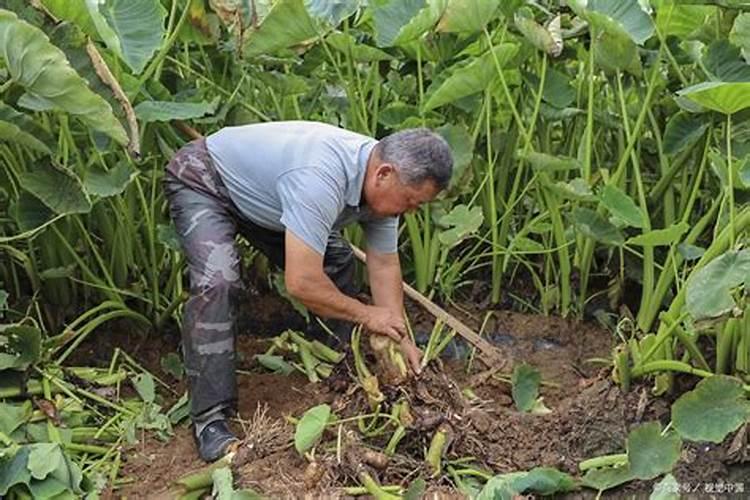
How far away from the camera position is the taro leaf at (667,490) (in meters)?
2.44

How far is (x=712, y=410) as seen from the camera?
2523 millimetres

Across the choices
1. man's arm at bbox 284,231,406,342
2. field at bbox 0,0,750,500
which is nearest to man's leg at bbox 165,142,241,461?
field at bbox 0,0,750,500

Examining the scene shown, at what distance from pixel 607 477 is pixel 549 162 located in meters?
0.96

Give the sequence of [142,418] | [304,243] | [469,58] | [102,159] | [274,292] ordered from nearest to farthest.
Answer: [304,243] < [142,418] < [102,159] < [469,58] < [274,292]

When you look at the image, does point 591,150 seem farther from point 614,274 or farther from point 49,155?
point 49,155

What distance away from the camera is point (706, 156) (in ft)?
10.5

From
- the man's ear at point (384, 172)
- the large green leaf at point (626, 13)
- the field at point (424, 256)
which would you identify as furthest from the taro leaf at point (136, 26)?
the large green leaf at point (626, 13)

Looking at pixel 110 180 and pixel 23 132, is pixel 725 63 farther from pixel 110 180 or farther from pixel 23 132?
pixel 23 132

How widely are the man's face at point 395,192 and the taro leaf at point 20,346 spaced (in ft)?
2.99

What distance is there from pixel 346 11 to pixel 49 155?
85 cm

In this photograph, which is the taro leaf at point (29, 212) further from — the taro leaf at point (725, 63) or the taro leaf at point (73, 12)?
the taro leaf at point (725, 63)

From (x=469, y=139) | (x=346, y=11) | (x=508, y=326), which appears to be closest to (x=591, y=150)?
(x=469, y=139)

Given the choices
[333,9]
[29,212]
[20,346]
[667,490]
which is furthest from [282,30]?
[667,490]

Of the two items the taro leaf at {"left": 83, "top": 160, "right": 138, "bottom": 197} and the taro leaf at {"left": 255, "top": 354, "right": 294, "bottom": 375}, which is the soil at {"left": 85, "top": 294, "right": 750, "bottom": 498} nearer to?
the taro leaf at {"left": 255, "top": 354, "right": 294, "bottom": 375}
